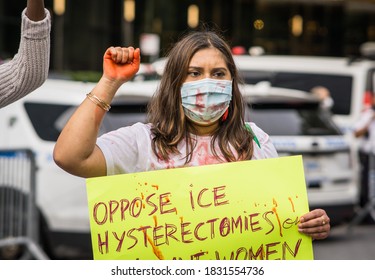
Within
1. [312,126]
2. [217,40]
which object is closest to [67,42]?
[312,126]

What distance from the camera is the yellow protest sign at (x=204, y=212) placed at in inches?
117

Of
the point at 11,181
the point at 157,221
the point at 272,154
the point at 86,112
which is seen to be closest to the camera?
the point at 86,112

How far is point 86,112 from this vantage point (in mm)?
2822

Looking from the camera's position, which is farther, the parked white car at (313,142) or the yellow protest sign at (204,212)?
the parked white car at (313,142)

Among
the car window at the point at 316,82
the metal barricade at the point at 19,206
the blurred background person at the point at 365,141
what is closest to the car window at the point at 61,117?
the metal barricade at the point at 19,206

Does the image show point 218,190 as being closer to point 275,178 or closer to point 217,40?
point 275,178

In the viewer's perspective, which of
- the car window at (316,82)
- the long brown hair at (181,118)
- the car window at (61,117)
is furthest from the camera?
the car window at (316,82)

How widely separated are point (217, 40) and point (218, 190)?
0.51m

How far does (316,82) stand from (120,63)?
929 centimetres

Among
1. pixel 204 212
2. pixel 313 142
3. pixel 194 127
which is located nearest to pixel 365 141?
pixel 313 142

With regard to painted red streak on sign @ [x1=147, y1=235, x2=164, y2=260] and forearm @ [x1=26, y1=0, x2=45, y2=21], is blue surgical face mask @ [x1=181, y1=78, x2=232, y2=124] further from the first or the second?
forearm @ [x1=26, y1=0, x2=45, y2=21]

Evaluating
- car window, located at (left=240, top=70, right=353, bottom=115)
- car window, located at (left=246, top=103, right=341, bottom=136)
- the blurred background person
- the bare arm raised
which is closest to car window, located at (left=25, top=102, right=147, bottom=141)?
car window, located at (left=246, top=103, right=341, bottom=136)

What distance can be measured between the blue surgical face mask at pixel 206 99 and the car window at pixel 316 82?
841 cm

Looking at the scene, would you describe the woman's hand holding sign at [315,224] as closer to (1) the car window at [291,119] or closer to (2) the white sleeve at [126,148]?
(2) the white sleeve at [126,148]
